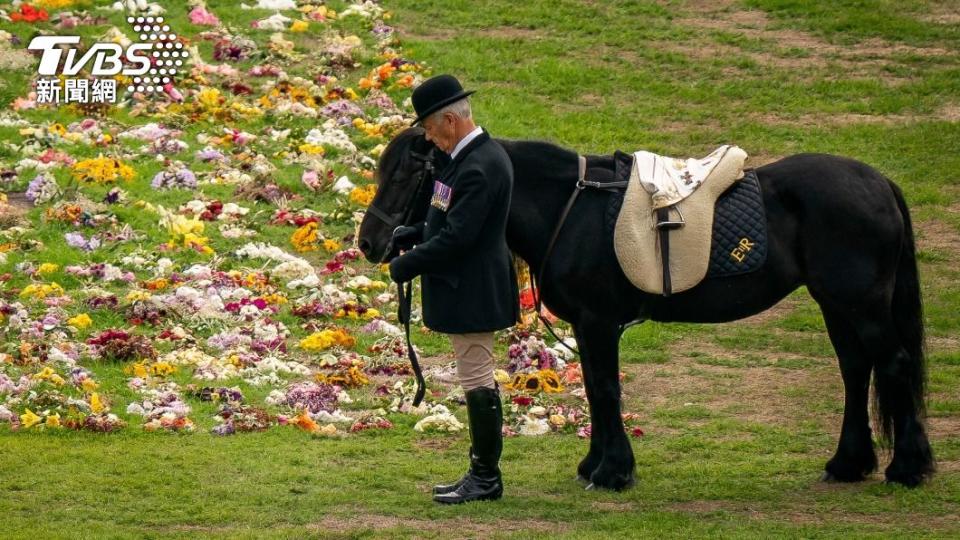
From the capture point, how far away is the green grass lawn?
938 centimetres

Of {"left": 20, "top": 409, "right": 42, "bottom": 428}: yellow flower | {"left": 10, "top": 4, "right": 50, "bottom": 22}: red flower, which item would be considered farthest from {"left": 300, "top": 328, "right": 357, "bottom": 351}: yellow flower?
{"left": 10, "top": 4, "right": 50, "bottom": 22}: red flower

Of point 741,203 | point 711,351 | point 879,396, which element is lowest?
point 711,351

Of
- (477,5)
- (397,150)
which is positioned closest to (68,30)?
(477,5)

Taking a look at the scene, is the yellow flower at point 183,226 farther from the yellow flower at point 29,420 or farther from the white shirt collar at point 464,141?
the white shirt collar at point 464,141

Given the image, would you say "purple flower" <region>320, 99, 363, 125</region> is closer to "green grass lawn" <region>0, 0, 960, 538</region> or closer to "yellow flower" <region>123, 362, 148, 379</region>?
"green grass lawn" <region>0, 0, 960, 538</region>

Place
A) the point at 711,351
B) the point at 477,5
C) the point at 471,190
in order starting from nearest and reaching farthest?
the point at 471,190
the point at 711,351
the point at 477,5

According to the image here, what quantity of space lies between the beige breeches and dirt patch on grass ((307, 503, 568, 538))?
2.68 feet

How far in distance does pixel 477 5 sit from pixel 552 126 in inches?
208

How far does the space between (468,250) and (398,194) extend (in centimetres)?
80

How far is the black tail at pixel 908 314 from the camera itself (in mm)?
10023

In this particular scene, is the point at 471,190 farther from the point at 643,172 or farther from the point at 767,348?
the point at 767,348

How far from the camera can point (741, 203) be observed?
9.92 metres

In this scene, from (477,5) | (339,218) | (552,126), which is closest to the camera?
(339,218)

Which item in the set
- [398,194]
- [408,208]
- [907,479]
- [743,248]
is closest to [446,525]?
[408,208]
